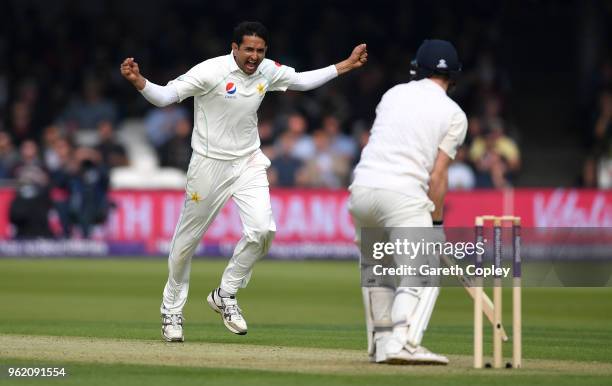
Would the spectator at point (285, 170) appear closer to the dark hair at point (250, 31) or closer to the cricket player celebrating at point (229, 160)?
the cricket player celebrating at point (229, 160)

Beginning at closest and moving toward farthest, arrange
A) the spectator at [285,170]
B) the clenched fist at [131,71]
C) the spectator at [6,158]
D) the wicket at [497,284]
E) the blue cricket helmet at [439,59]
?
the wicket at [497,284], the blue cricket helmet at [439,59], the clenched fist at [131,71], the spectator at [6,158], the spectator at [285,170]

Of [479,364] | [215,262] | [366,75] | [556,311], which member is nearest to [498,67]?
[366,75]

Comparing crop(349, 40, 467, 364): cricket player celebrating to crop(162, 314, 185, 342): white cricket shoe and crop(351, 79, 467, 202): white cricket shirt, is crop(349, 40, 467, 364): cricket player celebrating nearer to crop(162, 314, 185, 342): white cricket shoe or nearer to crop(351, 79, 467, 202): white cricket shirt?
crop(351, 79, 467, 202): white cricket shirt

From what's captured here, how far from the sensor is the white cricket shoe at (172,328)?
9805 mm

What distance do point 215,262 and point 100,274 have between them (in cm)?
240

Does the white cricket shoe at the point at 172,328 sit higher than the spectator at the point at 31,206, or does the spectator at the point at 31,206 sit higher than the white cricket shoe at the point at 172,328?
the spectator at the point at 31,206

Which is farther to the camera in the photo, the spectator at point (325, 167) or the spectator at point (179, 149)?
the spectator at point (179, 149)

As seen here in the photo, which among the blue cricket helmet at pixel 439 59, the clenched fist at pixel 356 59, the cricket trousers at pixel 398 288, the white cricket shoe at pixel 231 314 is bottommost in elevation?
the white cricket shoe at pixel 231 314

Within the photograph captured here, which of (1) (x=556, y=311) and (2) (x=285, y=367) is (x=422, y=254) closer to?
(2) (x=285, y=367)

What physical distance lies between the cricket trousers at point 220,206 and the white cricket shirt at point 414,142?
179 cm

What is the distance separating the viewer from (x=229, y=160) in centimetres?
984

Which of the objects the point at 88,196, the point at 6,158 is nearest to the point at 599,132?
the point at 88,196

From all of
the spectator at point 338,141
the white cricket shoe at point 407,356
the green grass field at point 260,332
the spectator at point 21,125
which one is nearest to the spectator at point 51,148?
the spectator at point 21,125

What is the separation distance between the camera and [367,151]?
825 centimetres
